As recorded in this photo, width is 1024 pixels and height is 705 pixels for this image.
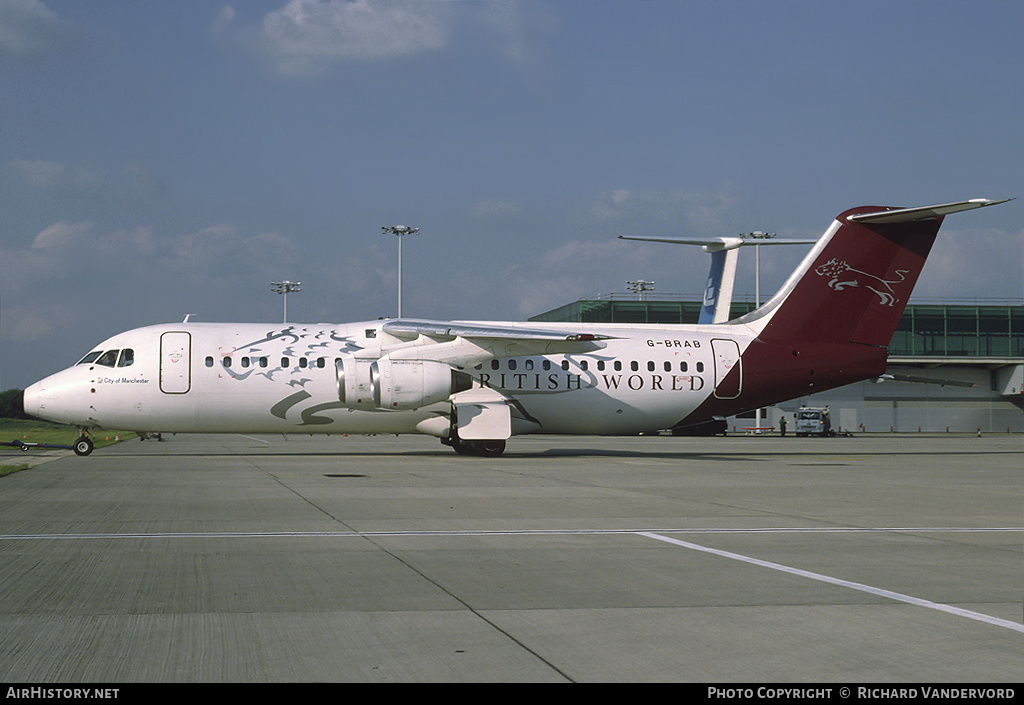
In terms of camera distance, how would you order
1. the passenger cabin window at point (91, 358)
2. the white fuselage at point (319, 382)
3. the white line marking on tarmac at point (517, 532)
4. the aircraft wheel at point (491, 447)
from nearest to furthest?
the white line marking on tarmac at point (517, 532), the white fuselage at point (319, 382), the passenger cabin window at point (91, 358), the aircraft wheel at point (491, 447)

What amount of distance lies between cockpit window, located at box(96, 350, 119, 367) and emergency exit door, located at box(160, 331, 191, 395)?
124 cm

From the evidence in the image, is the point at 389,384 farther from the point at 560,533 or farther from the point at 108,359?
the point at 560,533

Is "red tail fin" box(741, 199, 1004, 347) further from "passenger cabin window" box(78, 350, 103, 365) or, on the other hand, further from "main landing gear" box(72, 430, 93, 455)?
"main landing gear" box(72, 430, 93, 455)

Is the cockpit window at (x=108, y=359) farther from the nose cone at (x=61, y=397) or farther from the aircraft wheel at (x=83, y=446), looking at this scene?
the aircraft wheel at (x=83, y=446)

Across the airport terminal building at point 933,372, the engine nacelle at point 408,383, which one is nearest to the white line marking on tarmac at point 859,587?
the engine nacelle at point 408,383

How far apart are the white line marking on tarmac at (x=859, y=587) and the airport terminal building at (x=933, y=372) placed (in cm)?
6059

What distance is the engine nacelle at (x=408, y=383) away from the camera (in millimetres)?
25844

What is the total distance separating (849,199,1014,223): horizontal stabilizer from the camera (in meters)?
26.5

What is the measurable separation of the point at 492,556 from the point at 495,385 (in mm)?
18012

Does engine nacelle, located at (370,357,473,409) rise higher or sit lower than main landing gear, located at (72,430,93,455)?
higher

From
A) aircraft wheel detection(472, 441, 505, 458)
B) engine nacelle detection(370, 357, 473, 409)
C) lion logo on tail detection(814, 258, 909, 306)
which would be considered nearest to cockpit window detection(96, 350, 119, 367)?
engine nacelle detection(370, 357, 473, 409)

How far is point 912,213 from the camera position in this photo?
92.2ft

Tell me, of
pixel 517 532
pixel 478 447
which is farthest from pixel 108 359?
pixel 517 532

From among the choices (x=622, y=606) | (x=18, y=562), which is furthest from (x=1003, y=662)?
(x=18, y=562)
